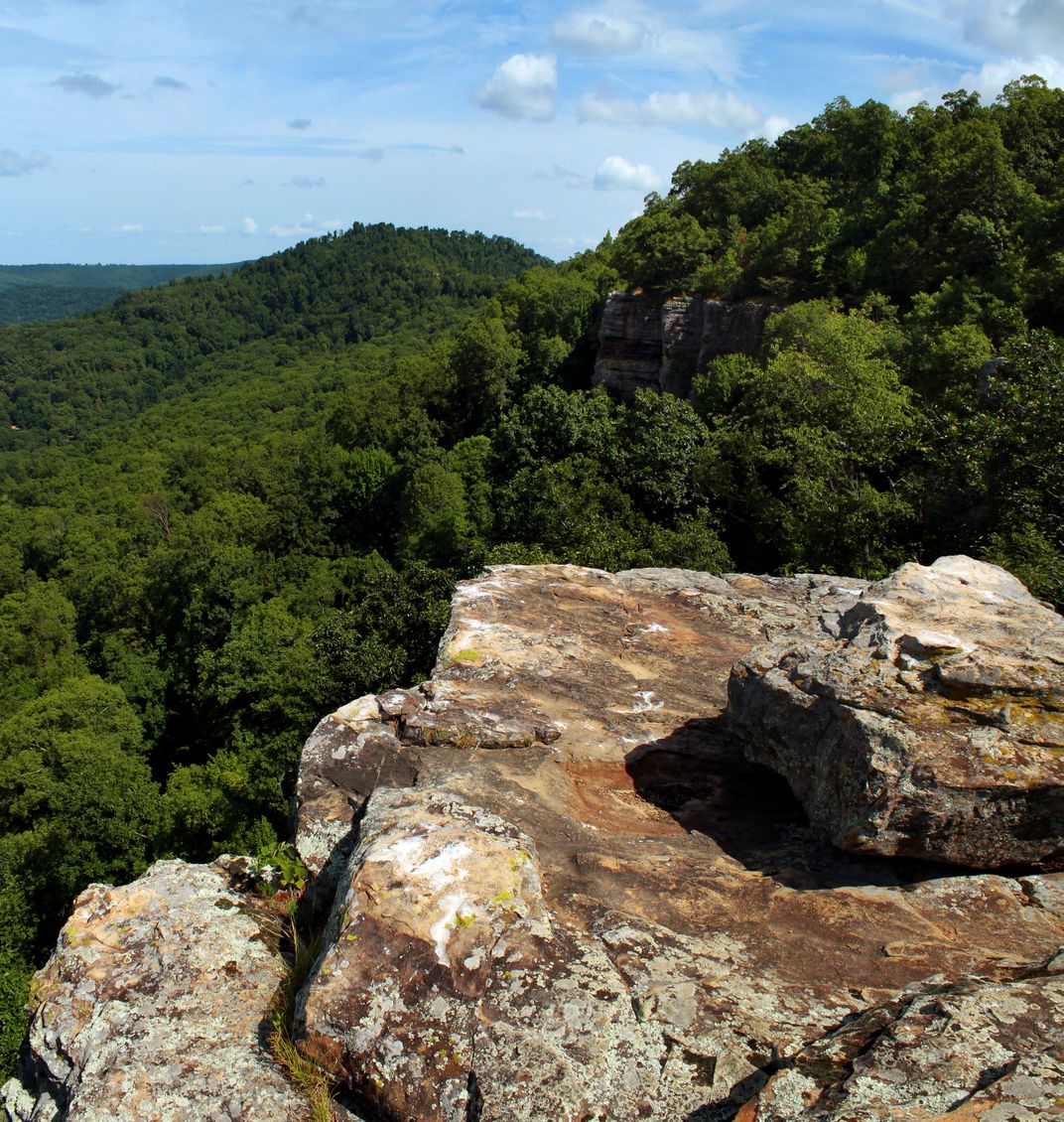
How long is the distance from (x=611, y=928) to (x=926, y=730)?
9.70ft

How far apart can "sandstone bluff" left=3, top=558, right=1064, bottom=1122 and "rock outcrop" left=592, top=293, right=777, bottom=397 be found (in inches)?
1300

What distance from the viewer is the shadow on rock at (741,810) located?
6.86m

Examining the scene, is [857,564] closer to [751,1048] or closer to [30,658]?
[751,1048]

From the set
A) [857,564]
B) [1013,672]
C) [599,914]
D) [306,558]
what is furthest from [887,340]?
[306,558]

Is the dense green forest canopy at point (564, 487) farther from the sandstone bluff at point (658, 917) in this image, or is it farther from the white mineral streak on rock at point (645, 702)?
the sandstone bluff at point (658, 917)

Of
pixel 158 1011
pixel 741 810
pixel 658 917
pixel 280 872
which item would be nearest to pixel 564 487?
pixel 741 810

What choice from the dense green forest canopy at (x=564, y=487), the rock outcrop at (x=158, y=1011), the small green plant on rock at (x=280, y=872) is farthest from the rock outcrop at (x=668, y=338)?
the rock outcrop at (x=158, y=1011)

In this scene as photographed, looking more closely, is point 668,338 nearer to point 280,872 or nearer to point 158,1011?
point 280,872

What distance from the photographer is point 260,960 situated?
21.4 feet

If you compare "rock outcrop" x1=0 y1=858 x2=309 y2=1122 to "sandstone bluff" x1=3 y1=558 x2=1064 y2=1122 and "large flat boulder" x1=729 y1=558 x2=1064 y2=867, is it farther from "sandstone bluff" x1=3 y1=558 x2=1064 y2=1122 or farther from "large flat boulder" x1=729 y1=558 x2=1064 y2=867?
"large flat boulder" x1=729 y1=558 x2=1064 y2=867

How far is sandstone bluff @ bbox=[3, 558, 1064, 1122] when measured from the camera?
15.7 feet

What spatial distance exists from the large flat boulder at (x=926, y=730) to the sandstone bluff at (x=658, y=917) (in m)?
0.02

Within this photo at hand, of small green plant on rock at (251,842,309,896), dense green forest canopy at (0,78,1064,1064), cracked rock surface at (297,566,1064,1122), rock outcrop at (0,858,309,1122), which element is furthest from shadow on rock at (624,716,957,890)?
dense green forest canopy at (0,78,1064,1064)

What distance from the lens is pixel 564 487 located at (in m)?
25.9
